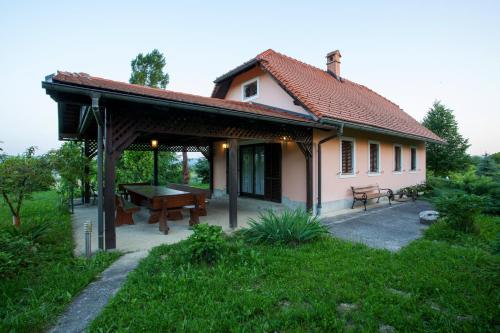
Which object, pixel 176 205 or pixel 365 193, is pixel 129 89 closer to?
pixel 176 205

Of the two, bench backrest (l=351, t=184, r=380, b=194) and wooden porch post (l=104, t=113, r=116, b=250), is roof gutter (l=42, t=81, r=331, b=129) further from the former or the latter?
bench backrest (l=351, t=184, r=380, b=194)

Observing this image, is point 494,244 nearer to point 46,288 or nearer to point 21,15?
point 46,288

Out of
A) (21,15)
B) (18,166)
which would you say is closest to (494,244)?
(18,166)

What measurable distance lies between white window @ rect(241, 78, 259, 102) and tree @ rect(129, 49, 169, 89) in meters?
8.94

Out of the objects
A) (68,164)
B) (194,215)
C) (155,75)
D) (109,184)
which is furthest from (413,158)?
(155,75)

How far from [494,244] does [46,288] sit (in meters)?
5.30

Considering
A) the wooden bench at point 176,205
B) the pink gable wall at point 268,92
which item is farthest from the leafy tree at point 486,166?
the wooden bench at point 176,205

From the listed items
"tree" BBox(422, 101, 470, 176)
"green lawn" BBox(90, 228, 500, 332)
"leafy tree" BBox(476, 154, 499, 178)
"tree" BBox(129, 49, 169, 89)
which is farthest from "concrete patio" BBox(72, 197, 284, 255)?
"tree" BBox(422, 101, 470, 176)

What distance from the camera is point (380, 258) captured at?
13.0ft

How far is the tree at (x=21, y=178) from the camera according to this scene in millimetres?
4568

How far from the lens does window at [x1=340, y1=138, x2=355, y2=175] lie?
9.16 metres

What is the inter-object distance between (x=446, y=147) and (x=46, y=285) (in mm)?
21862

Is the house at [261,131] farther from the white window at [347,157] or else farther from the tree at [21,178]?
the tree at [21,178]

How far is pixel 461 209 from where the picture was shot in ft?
17.0
